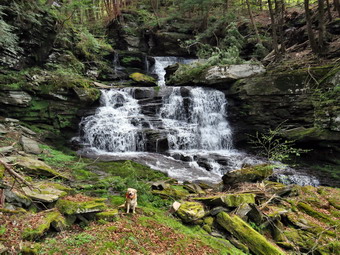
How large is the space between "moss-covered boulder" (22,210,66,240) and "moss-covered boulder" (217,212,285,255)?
3.33 m

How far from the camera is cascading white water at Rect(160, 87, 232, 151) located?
14.1 metres

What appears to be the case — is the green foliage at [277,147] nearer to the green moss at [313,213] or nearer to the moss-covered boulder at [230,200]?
the green moss at [313,213]

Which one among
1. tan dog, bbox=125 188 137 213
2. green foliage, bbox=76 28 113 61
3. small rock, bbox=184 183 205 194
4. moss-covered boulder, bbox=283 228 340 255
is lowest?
moss-covered boulder, bbox=283 228 340 255

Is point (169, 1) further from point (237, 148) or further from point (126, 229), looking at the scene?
point (126, 229)

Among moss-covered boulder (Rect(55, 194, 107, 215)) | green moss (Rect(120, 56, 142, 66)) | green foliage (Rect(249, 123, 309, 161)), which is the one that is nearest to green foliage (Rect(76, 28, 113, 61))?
green moss (Rect(120, 56, 142, 66))

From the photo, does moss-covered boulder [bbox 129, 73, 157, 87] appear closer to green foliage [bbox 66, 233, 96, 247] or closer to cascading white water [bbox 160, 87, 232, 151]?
cascading white water [bbox 160, 87, 232, 151]

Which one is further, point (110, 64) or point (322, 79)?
point (110, 64)

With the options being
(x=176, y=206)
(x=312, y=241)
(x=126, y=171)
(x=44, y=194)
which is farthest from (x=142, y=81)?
(x=312, y=241)

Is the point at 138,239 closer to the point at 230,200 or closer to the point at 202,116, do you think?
the point at 230,200

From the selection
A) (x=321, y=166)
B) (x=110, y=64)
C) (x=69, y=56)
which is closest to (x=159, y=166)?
(x=321, y=166)

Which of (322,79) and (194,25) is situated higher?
(194,25)

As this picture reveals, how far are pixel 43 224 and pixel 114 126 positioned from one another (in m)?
10.1

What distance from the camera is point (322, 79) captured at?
11.1 m

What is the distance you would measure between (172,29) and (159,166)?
68.8 ft
